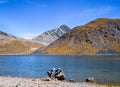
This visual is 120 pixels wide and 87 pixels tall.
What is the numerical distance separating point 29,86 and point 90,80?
24.2m

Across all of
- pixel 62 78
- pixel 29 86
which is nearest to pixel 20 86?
pixel 29 86

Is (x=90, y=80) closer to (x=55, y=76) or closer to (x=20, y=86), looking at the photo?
(x=55, y=76)

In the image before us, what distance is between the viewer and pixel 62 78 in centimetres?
5903

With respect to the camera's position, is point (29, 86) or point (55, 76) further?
point (55, 76)

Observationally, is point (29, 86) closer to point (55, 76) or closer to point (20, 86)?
point (20, 86)

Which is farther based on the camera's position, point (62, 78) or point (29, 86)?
point (62, 78)

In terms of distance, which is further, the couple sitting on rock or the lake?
the lake

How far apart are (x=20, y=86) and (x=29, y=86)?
1604 mm

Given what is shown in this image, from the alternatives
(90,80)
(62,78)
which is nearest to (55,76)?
(62,78)

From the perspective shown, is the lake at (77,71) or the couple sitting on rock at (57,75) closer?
the couple sitting on rock at (57,75)

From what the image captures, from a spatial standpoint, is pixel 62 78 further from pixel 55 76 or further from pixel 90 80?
pixel 90 80

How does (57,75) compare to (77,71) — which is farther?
(77,71)

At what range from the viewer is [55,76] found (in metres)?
60.1

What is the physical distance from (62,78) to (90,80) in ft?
19.8
